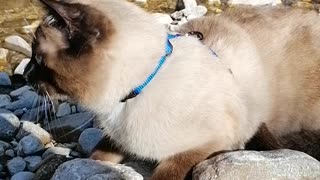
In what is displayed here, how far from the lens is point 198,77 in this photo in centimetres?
303

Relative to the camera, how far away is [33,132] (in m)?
4.16

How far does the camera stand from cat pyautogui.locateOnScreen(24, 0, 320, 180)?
9.24 ft

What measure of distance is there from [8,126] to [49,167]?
822 mm

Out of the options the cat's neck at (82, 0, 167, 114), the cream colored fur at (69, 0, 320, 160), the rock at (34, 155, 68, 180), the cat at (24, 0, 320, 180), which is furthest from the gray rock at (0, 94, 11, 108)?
the cat's neck at (82, 0, 167, 114)

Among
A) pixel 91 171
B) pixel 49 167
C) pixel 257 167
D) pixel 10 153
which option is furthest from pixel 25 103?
pixel 257 167

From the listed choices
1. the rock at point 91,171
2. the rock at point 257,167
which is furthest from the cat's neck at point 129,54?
the rock at point 257,167

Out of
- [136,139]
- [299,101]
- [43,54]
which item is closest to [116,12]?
[43,54]

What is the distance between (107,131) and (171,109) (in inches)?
15.0

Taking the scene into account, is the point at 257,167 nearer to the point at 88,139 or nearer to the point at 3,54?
the point at 88,139

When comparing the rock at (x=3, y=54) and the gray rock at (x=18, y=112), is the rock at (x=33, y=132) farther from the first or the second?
the rock at (x=3, y=54)

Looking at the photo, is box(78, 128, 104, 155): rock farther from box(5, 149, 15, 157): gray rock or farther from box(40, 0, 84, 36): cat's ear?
box(40, 0, 84, 36): cat's ear

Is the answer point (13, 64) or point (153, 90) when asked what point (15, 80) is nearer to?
point (13, 64)

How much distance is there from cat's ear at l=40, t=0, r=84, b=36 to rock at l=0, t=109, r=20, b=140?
166 centimetres

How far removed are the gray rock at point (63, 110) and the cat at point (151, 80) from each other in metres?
1.03
